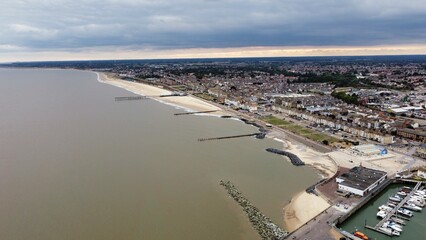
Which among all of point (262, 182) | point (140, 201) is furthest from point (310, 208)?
point (140, 201)

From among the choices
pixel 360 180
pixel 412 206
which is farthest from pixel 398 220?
pixel 360 180

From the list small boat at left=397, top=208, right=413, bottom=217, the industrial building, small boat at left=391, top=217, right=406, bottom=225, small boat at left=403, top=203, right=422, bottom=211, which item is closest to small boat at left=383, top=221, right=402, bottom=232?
Result: small boat at left=391, top=217, right=406, bottom=225

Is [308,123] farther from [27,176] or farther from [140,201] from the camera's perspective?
[27,176]

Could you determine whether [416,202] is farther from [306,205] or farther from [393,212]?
[306,205]

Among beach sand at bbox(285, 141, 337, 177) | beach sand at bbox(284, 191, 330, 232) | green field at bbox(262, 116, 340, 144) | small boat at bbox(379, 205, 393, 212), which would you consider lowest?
small boat at bbox(379, 205, 393, 212)

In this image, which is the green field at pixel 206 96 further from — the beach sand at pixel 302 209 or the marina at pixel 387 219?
the marina at pixel 387 219

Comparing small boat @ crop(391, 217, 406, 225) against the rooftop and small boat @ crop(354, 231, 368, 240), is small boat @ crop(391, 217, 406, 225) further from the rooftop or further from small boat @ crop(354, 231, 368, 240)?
small boat @ crop(354, 231, 368, 240)
